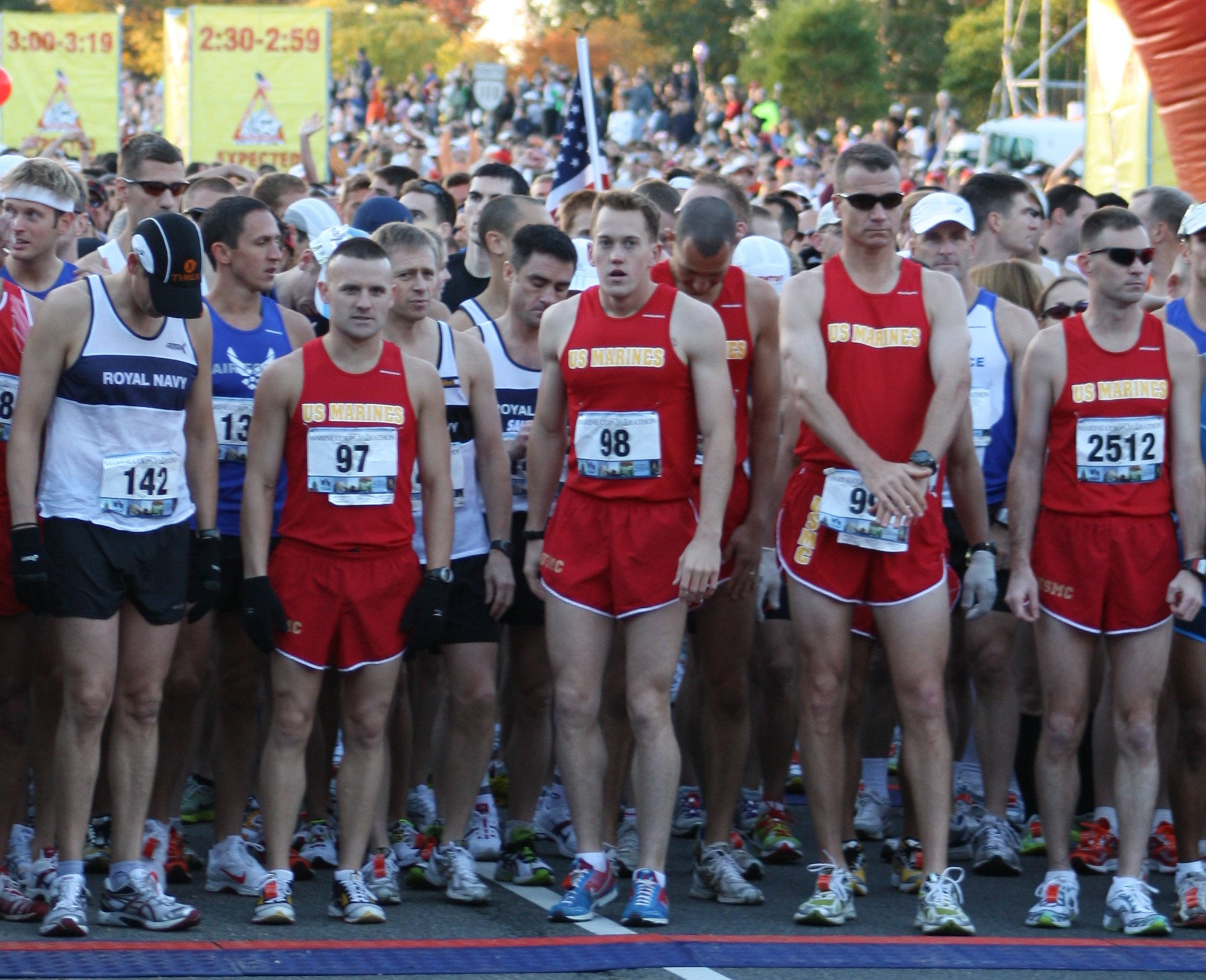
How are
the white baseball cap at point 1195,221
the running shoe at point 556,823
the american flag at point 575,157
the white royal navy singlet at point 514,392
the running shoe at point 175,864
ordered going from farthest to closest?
the american flag at point 575,157 < the running shoe at point 556,823 < the white royal navy singlet at point 514,392 < the white baseball cap at point 1195,221 < the running shoe at point 175,864

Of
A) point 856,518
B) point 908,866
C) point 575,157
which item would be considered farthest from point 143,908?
point 575,157

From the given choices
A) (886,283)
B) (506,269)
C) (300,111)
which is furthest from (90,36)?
(886,283)

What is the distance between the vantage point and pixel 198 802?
311 inches

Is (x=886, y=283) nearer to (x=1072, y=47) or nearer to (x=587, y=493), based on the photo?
A: (x=587, y=493)

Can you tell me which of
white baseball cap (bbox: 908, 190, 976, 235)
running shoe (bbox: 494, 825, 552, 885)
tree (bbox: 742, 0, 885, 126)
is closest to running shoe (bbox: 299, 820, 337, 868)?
running shoe (bbox: 494, 825, 552, 885)

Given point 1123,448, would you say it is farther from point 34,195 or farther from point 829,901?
point 34,195

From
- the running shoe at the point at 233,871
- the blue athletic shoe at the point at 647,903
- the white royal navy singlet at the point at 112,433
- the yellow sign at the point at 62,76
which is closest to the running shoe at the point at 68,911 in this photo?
the running shoe at the point at 233,871

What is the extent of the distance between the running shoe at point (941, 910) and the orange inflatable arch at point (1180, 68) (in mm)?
4327

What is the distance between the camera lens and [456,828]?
665 cm

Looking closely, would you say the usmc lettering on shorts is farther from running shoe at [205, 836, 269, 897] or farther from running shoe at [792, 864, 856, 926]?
running shoe at [205, 836, 269, 897]

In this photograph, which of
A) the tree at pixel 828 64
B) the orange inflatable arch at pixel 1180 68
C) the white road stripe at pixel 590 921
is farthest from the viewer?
the tree at pixel 828 64

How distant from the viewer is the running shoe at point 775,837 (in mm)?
7254

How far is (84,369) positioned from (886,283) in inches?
104

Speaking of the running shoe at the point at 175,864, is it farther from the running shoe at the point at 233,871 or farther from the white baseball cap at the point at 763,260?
the white baseball cap at the point at 763,260
